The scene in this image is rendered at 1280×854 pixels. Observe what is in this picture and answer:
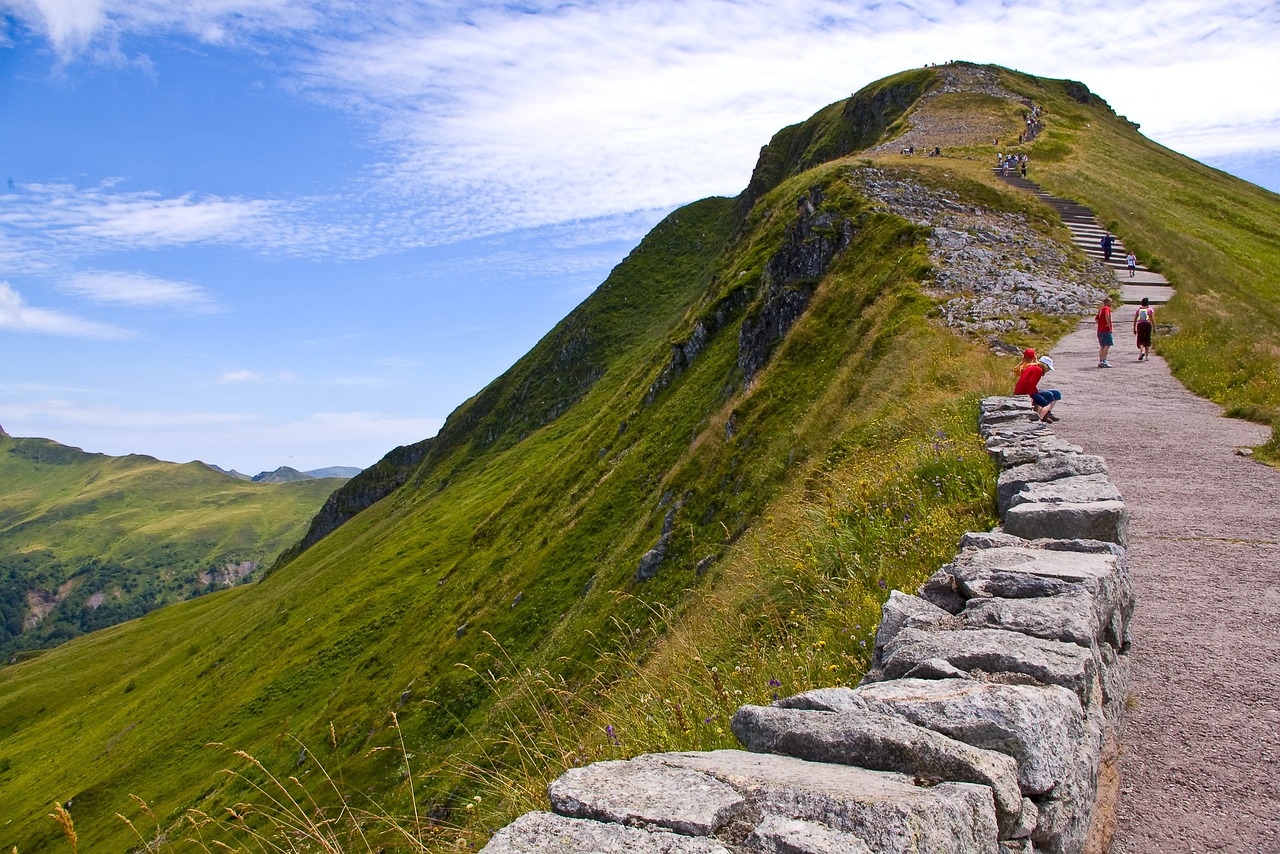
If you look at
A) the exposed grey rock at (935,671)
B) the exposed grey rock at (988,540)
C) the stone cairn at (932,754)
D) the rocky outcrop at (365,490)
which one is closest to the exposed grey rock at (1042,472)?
the exposed grey rock at (988,540)

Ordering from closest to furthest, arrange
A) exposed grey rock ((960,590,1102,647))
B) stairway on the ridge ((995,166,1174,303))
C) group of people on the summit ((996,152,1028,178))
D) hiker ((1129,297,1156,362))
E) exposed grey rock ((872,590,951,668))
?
exposed grey rock ((960,590,1102,647)) → exposed grey rock ((872,590,951,668)) → hiker ((1129,297,1156,362)) → stairway on the ridge ((995,166,1174,303)) → group of people on the summit ((996,152,1028,178))

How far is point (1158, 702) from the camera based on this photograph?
672cm

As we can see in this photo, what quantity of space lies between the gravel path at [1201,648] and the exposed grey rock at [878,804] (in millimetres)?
2402

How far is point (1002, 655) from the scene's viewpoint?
209 inches

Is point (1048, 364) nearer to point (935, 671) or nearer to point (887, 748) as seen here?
point (935, 671)

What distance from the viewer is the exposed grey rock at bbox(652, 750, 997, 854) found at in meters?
3.37

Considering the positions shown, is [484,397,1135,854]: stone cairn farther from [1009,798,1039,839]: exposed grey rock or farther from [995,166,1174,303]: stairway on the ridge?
[995,166,1174,303]: stairway on the ridge

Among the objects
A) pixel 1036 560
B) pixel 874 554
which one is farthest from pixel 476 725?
pixel 1036 560

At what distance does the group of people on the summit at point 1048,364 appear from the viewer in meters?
16.5

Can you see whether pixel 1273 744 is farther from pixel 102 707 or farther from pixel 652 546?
pixel 102 707

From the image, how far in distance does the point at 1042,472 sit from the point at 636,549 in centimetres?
2681

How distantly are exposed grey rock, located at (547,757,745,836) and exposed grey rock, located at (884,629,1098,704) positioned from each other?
2.35 metres

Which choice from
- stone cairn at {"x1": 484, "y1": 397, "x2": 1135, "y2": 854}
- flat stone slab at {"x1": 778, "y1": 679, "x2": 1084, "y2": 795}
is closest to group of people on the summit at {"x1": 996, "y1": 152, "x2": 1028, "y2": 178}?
stone cairn at {"x1": 484, "y1": 397, "x2": 1135, "y2": 854}

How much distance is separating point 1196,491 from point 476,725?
93.8ft
